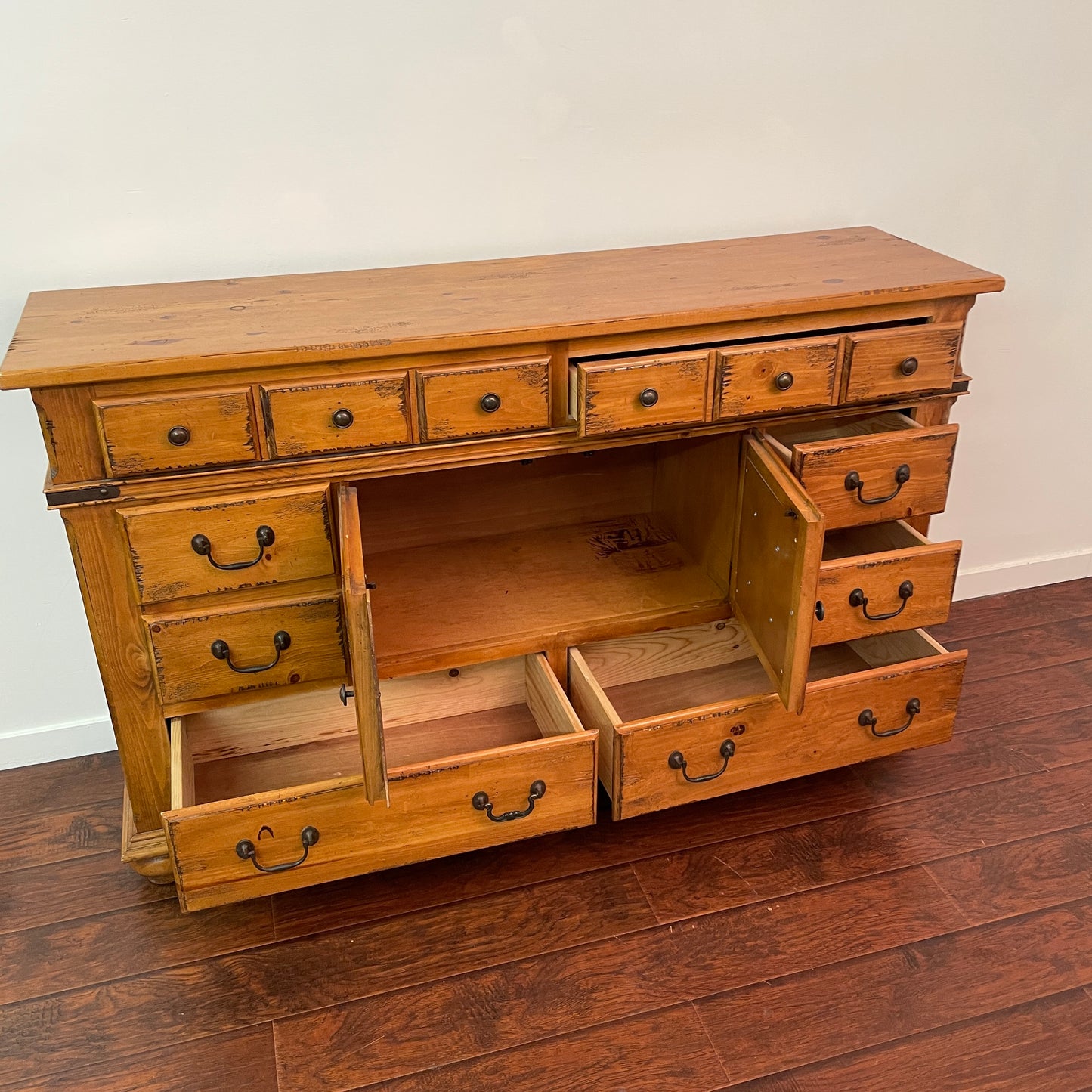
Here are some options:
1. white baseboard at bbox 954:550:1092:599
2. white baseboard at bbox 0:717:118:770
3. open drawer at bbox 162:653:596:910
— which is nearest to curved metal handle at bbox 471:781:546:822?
open drawer at bbox 162:653:596:910

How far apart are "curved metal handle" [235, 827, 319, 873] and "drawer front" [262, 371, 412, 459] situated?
0.58 meters

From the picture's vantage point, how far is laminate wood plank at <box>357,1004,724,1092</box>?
1544 millimetres

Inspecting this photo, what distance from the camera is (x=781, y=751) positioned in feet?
6.23

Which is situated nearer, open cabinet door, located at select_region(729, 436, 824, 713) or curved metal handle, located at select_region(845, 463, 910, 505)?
open cabinet door, located at select_region(729, 436, 824, 713)

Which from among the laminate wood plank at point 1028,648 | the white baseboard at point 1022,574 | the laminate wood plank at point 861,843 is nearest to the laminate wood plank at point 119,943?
the laminate wood plank at point 861,843

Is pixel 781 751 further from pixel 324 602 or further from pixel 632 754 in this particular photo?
pixel 324 602

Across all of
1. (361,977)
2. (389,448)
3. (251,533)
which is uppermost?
(389,448)

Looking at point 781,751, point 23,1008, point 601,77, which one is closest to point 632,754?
point 781,751

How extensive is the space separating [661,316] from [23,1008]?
4.82ft

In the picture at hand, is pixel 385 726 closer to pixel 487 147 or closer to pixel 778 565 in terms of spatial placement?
pixel 778 565

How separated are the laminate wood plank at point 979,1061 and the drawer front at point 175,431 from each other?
→ 1.19m

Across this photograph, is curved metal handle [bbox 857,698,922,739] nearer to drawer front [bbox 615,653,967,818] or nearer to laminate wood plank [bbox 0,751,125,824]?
drawer front [bbox 615,653,967,818]

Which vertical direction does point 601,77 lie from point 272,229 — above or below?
above

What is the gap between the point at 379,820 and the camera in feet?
5.51
